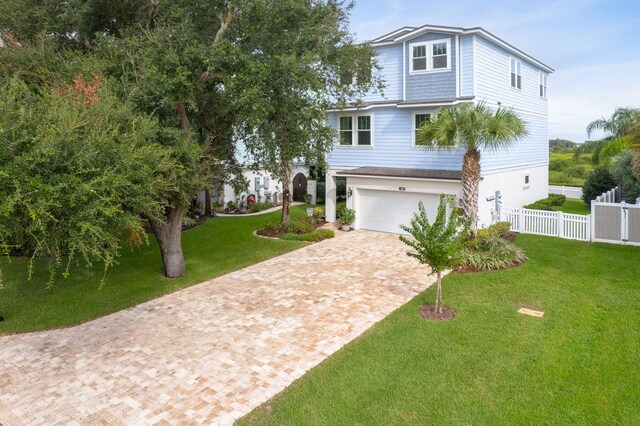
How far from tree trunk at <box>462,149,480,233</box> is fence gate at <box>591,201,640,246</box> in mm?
4444

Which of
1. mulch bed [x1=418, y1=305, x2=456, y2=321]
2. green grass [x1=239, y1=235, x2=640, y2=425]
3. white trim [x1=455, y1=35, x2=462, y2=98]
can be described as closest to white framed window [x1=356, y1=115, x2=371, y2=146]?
white trim [x1=455, y1=35, x2=462, y2=98]

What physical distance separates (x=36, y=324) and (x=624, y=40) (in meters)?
25.4

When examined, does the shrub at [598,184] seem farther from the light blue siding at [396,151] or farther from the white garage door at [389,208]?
the white garage door at [389,208]

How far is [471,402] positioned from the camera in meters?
6.22

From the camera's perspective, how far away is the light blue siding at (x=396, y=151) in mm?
17375

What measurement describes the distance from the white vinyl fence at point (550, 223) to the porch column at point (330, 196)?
7.63 metres

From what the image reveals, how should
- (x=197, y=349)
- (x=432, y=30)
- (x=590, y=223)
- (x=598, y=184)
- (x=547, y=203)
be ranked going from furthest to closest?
(x=598, y=184), (x=547, y=203), (x=432, y=30), (x=590, y=223), (x=197, y=349)

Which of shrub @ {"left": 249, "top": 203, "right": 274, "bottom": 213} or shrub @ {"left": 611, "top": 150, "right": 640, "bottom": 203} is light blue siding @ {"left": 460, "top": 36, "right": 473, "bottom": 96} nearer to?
Result: shrub @ {"left": 611, "top": 150, "right": 640, "bottom": 203}

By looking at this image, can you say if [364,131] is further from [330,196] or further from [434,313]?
[434,313]

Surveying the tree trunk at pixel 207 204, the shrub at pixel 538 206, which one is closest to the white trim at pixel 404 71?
the shrub at pixel 538 206

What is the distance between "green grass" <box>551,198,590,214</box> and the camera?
22406mm

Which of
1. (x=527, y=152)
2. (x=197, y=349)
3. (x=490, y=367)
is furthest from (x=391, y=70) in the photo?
(x=197, y=349)

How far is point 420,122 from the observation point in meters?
17.7

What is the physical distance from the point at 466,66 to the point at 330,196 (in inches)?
324
